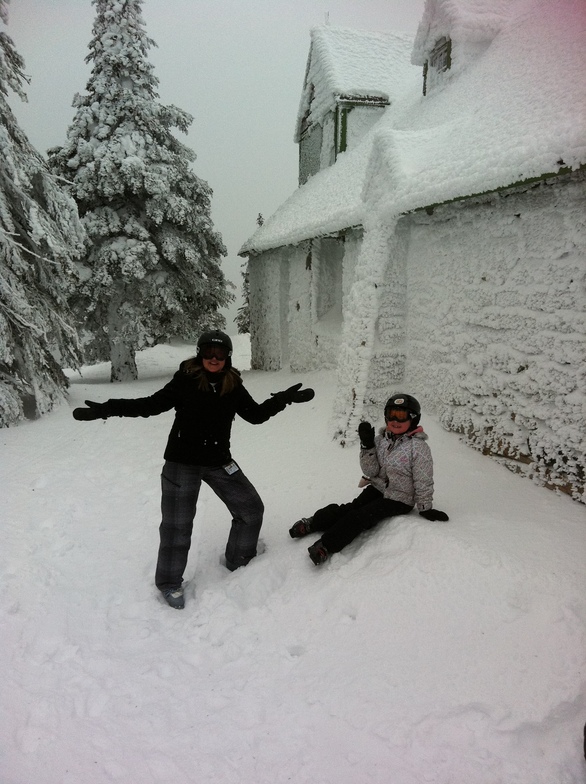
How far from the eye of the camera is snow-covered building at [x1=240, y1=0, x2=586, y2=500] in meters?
4.33

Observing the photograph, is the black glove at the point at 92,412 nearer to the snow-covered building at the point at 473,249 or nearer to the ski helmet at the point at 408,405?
the ski helmet at the point at 408,405

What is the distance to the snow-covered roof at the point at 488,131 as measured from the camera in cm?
433

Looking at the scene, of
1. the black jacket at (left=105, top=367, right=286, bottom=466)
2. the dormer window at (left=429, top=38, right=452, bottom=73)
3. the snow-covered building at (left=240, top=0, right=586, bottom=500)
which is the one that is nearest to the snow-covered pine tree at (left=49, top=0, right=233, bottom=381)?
the snow-covered building at (left=240, top=0, right=586, bottom=500)

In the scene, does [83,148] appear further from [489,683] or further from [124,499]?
[489,683]

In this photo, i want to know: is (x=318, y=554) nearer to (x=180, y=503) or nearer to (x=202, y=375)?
(x=180, y=503)

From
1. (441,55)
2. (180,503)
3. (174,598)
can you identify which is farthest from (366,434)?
(441,55)

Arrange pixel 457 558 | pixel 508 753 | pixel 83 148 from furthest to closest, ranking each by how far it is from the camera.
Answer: pixel 83 148
pixel 457 558
pixel 508 753

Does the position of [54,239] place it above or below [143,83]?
below

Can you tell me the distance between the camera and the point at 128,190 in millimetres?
11562

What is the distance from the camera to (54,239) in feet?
26.4

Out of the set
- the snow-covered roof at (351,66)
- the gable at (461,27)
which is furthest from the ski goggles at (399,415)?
the snow-covered roof at (351,66)

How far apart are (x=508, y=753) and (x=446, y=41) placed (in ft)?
36.2

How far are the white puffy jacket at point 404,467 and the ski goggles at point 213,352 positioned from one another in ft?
4.61

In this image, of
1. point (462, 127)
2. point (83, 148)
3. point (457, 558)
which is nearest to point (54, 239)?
point (83, 148)
